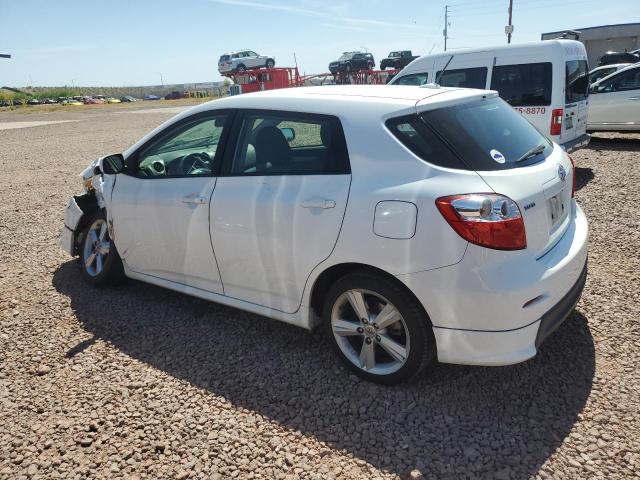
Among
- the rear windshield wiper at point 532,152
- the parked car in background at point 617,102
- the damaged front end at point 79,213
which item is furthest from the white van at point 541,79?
the damaged front end at point 79,213

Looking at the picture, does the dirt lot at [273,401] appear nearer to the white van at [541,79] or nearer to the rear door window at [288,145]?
the rear door window at [288,145]

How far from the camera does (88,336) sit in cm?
372

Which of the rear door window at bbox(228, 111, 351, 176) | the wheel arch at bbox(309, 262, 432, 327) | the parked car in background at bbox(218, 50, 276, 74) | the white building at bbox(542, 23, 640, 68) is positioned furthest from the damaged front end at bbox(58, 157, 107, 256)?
the white building at bbox(542, 23, 640, 68)

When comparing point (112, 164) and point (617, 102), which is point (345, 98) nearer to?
point (112, 164)

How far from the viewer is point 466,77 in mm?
8398

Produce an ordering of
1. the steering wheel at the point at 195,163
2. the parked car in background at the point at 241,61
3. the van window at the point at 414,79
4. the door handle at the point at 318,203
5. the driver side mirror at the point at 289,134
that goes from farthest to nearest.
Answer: the parked car in background at the point at 241,61 → the van window at the point at 414,79 → the steering wheel at the point at 195,163 → the driver side mirror at the point at 289,134 → the door handle at the point at 318,203

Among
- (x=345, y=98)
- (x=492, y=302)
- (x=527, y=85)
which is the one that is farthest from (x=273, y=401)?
(x=527, y=85)

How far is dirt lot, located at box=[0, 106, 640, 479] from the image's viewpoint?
241cm

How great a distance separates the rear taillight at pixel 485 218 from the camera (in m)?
2.38

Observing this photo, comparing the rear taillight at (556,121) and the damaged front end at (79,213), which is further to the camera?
the rear taillight at (556,121)

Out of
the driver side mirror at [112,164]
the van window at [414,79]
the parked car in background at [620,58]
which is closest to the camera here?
the driver side mirror at [112,164]

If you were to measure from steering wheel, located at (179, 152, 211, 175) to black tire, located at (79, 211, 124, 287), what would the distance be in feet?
3.44

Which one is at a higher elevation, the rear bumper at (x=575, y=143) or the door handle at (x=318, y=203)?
the door handle at (x=318, y=203)

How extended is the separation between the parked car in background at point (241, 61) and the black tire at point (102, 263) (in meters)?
26.9
